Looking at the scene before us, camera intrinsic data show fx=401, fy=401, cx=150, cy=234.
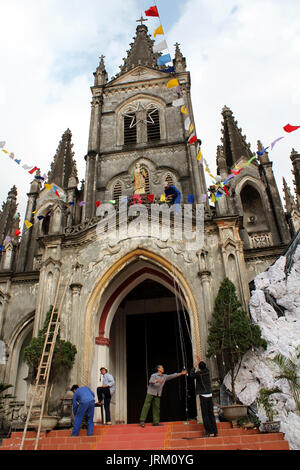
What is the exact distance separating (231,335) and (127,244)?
506cm

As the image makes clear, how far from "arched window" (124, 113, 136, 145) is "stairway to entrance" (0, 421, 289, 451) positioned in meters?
15.3

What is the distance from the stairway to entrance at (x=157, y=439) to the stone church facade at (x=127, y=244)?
201 cm

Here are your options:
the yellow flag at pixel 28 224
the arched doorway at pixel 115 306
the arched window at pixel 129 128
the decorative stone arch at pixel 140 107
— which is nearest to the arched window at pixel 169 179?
the decorative stone arch at pixel 140 107

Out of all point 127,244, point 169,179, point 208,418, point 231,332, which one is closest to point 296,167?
point 169,179

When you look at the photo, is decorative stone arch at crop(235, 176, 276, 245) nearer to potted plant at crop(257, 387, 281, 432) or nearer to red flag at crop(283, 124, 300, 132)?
red flag at crop(283, 124, 300, 132)

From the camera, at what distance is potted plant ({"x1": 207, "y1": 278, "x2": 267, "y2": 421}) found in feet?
35.2

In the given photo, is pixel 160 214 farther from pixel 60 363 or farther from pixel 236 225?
pixel 60 363

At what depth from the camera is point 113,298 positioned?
1458cm

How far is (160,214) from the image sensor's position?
47.6 feet

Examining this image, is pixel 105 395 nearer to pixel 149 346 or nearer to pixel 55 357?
pixel 55 357

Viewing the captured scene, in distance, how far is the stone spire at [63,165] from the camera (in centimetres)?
2345

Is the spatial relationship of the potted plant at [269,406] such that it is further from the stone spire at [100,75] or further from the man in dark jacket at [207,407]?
the stone spire at [100,75]

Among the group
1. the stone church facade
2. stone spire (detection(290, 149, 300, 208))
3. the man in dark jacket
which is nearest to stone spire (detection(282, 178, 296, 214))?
the stone church facade
